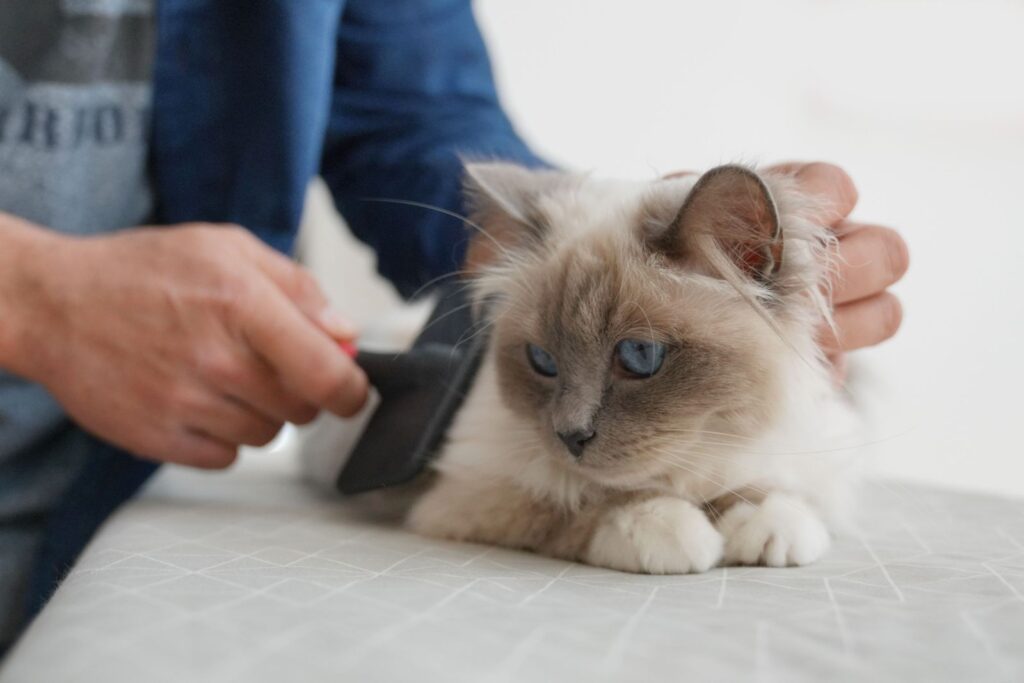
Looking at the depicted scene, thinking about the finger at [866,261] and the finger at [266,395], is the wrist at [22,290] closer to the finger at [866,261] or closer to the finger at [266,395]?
the finger at [266,395]

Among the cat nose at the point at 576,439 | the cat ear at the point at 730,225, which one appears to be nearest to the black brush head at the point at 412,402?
the cat nose at the point at 576,439

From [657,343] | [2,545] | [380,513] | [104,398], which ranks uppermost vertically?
[657,343]

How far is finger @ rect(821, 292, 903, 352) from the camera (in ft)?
3.36

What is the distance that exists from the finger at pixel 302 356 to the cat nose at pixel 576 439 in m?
0.37

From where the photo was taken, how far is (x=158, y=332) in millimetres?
1107

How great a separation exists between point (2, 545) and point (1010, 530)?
143 cm

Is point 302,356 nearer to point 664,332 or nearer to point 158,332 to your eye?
point 158,332

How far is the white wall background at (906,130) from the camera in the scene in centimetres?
225

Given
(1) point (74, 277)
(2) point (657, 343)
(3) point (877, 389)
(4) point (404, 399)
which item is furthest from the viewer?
(3) point (877, 389)

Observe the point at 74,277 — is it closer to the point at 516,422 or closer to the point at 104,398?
the point at 104,398

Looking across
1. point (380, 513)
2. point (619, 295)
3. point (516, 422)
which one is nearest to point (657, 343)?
point (619, 295)

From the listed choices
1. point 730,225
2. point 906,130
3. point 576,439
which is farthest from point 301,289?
point 906,130

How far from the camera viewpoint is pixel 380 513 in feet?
4.09

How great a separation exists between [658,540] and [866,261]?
42cm
